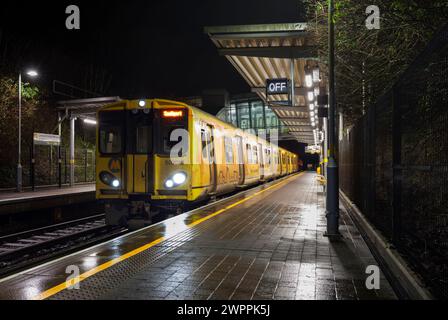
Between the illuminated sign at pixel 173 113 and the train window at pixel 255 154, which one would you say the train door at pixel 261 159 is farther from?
the illuminated sign at pixel 173 113

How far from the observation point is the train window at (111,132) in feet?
34.1

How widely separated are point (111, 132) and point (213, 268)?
616cm

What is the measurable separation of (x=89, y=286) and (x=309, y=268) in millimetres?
2718

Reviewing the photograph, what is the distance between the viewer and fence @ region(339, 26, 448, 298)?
175 inches

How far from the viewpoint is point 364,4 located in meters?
7.98

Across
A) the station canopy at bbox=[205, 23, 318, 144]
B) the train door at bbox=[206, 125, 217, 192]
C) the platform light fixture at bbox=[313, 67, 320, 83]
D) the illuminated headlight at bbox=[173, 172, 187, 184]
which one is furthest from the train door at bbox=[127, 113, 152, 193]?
the platform light fixture at bbox=[313, 67, 320, 83]

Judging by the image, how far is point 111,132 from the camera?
10484mm

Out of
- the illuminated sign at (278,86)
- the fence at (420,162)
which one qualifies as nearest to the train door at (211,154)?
the illuminated sign at (278,86)

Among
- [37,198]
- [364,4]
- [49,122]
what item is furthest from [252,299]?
[49,122]

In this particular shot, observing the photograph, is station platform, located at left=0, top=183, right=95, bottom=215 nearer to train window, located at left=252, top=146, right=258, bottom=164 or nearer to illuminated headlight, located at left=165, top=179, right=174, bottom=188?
illuminated headlight, located at left=165, top=179, right=174, bottom=188

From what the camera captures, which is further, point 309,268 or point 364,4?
point 364,4

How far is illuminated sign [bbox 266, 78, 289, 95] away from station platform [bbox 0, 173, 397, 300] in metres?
7.58
